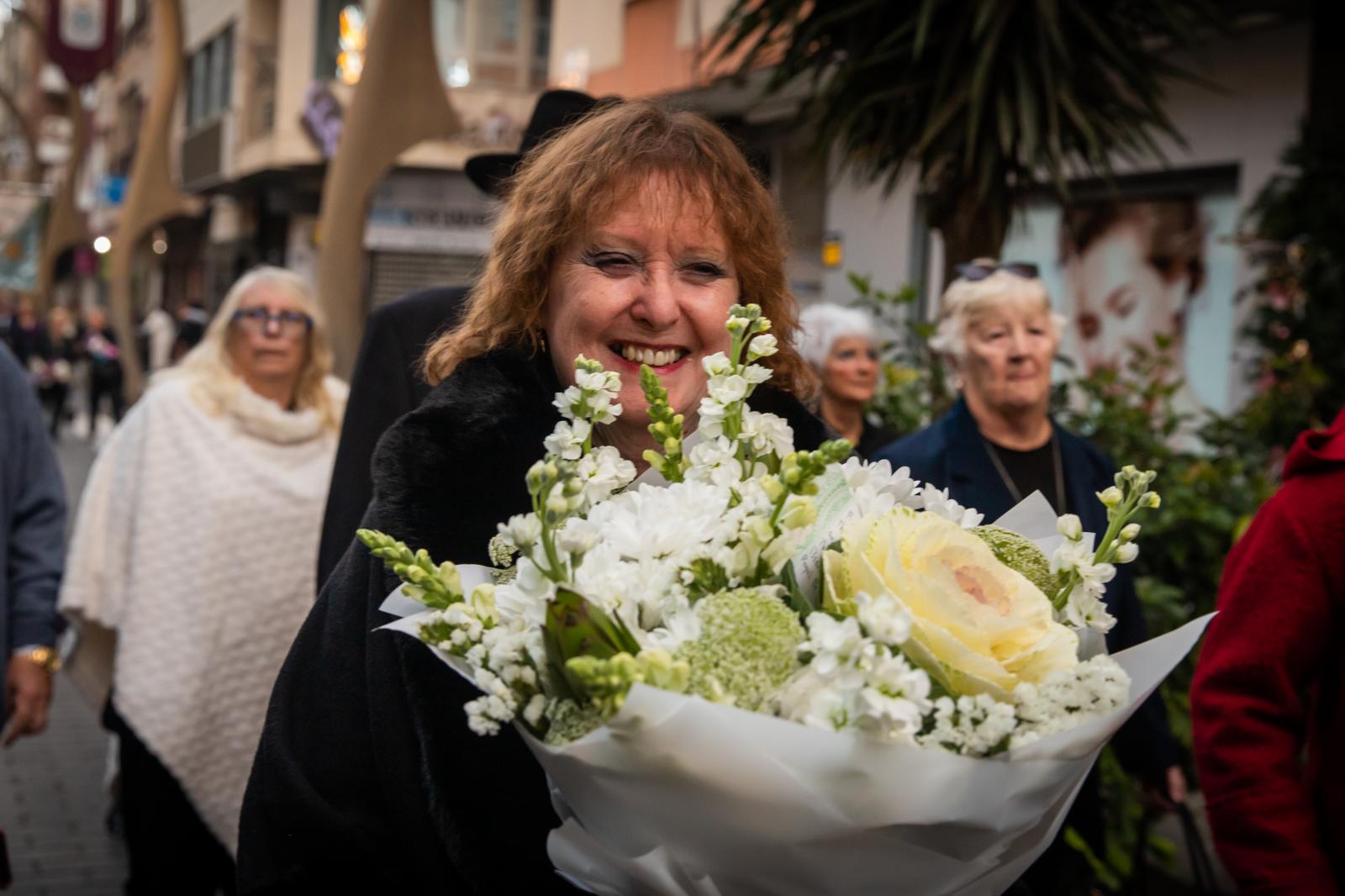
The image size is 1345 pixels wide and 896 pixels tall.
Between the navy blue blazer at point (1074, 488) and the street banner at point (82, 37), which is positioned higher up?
the street banner at point (82, 37)

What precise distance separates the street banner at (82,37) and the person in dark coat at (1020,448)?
18.9 metres

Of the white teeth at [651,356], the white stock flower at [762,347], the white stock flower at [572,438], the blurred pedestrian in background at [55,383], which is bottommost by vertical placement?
the blurred pedestrian in background at [55,383]

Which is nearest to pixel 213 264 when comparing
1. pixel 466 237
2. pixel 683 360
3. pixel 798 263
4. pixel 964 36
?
pixel 466 237

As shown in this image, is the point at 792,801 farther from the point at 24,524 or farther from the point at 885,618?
the point at 24,524

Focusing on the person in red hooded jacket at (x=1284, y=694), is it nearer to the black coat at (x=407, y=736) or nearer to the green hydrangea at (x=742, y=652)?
the black coat at (x=407, y=736)

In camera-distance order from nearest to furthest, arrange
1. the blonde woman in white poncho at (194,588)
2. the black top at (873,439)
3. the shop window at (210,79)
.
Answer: the blonde woman in white poncho at (194,588)
the black top at (873,439)
the shop window at (210,79)

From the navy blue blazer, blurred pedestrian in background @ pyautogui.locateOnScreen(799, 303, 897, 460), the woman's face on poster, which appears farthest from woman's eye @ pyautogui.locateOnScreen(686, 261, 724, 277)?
the woman's face on poster

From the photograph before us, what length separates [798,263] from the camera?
16.7 m

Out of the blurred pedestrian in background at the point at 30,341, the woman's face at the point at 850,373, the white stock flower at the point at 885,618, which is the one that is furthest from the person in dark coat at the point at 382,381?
the blurred pedestrian in background at the point at 30,341

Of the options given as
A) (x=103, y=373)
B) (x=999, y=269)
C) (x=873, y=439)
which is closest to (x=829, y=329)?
(x=873, y=439)

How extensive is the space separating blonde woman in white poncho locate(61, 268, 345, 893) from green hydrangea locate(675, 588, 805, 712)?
349cm

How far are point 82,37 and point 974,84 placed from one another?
18679mm

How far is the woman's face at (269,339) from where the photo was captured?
5.03 metres

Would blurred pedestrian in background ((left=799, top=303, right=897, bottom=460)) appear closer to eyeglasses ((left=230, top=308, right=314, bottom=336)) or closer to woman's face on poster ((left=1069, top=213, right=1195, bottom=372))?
eyeglasses ((left=230, top=308, right=314, bottom=336))
